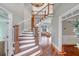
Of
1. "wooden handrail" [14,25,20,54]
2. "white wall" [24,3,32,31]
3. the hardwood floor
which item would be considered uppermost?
"white wall" [24,3,32,31]

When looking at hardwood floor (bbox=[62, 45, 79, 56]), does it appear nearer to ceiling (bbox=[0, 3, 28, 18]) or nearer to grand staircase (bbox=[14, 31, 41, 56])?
grand staircase (bbox=[14, 31, 41, 56])

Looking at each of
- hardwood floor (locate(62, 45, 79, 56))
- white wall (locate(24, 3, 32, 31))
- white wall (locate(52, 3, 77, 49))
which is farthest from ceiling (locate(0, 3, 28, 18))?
hardwood floor (locate(62, 45, 79, 56))

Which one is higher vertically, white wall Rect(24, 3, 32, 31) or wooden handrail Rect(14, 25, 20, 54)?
white wall Rect(24, 3, 32, 31)

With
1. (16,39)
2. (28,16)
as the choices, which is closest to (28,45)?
(16,39)

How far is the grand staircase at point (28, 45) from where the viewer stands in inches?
78.5

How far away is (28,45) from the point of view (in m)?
2.01

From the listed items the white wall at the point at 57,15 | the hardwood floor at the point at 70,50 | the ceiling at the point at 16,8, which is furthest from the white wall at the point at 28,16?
the hardwood floor at the point at 70,50

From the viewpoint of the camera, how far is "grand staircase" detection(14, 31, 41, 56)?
1.99 metres

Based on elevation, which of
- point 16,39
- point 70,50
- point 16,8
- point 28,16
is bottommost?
point 70,50

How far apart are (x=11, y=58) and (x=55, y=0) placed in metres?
0.91

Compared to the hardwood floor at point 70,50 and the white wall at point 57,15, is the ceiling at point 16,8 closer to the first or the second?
the white wall at point 57,15

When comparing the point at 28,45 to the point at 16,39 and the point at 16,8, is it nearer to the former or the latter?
the point at 16,39

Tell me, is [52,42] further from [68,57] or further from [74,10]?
[74,10]

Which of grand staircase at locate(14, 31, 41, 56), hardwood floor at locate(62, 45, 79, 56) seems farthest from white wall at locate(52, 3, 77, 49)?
grand staircase at locate(14, 31, 41, 56)
